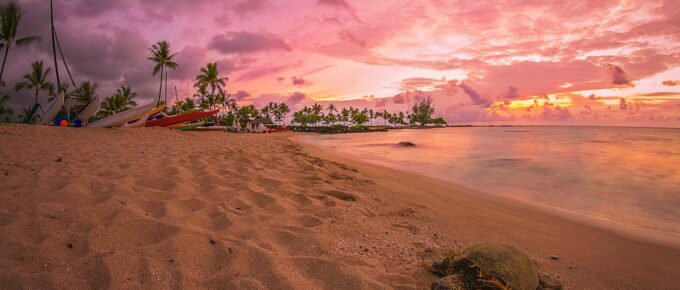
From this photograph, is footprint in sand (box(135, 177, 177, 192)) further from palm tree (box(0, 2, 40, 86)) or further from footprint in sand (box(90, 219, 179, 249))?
palm tree (box(0, 2, 40, 86))

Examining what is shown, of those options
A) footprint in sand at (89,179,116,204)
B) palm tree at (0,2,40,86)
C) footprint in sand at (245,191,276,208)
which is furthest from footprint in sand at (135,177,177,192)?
palm tree at (0,2,40,86)

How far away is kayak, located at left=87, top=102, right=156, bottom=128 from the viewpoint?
18438 millimetres

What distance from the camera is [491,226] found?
4.67m

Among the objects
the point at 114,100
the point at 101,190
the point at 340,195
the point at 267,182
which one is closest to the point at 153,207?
the point at 101,190

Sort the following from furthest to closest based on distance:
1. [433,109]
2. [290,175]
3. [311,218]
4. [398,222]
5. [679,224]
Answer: [433,109]
[290,175]
[679,224]
[398,222]
[311,218]

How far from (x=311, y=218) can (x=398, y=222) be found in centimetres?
121

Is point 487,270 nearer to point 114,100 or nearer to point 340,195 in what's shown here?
point 340,195

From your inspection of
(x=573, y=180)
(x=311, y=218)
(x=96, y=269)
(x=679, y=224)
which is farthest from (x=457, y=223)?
(x=573, y=180)

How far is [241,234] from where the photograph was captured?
3.18 meters

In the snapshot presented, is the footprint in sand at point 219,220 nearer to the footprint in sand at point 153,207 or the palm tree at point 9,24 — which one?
the footprint in sand at point 153,207

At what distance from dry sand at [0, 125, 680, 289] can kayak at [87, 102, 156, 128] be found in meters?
15.1

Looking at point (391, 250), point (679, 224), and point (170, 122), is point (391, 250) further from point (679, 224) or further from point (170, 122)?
point (170, 122)

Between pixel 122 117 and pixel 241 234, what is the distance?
66.3 ft

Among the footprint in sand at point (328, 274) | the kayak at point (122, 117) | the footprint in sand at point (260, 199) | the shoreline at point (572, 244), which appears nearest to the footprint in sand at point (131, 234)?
the footprint in sand at point (328, 274)
